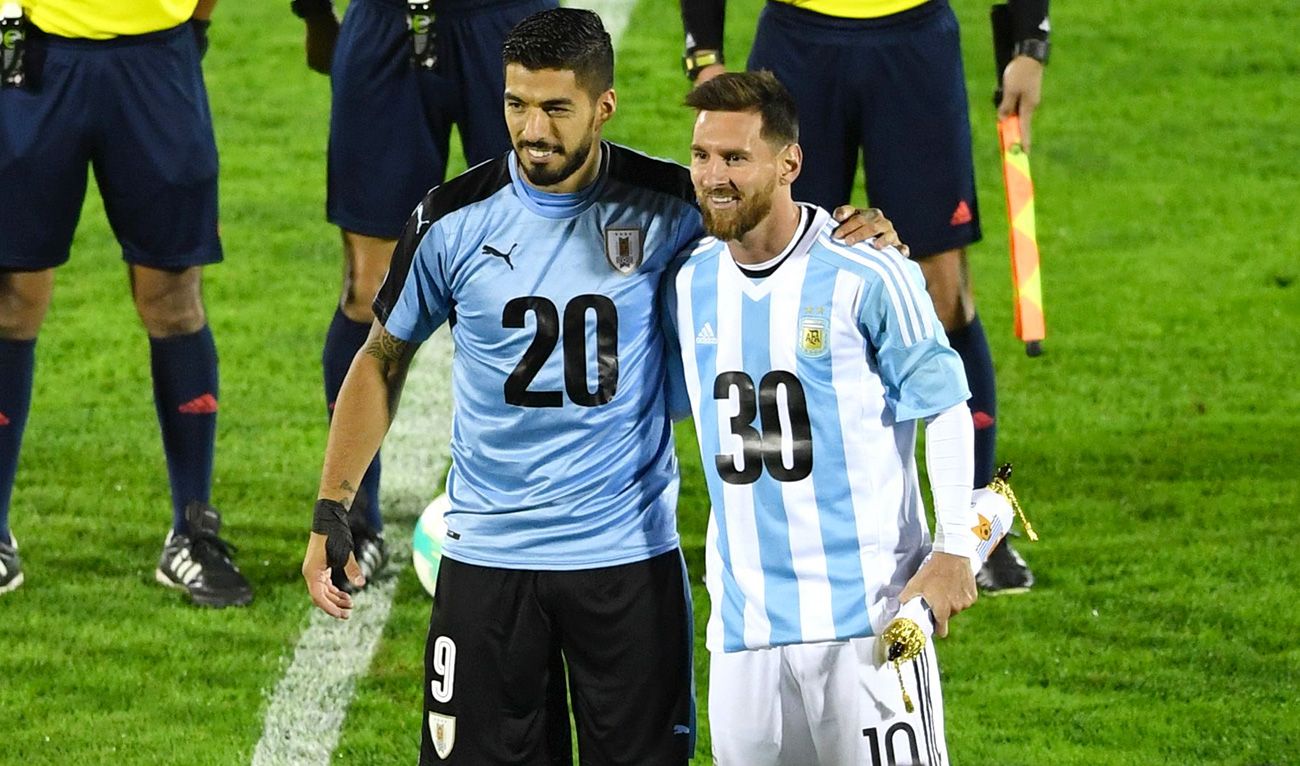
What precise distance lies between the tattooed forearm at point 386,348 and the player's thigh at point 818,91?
5.53 ft

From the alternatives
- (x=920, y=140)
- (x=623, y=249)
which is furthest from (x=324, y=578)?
(x=920, y=140)

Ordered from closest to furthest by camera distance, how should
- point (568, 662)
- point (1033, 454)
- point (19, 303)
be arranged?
point (568, 662), point (19, 303), point (1033, 454)

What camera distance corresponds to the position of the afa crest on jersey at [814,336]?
346 centimetres

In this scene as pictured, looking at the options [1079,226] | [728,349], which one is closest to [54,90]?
[728,349]

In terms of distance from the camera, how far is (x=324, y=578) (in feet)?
12.1

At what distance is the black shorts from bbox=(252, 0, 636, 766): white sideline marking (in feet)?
3.14

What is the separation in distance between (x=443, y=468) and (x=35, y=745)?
1994 mm

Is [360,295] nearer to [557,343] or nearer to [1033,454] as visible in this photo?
[557,343]

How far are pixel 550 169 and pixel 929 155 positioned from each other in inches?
76.8

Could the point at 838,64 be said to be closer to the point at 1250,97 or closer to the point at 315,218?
the point at 315,218

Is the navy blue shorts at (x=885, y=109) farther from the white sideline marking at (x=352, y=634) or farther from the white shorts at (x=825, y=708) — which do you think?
the white shorts at (x=825, y=708)

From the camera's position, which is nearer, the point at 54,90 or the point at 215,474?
the point at 54,90

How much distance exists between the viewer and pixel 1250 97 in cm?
1091

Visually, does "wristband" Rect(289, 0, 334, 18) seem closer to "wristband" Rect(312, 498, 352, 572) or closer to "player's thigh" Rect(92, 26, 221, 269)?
"player's thigh" Rect(92, 26, 221, 269)
